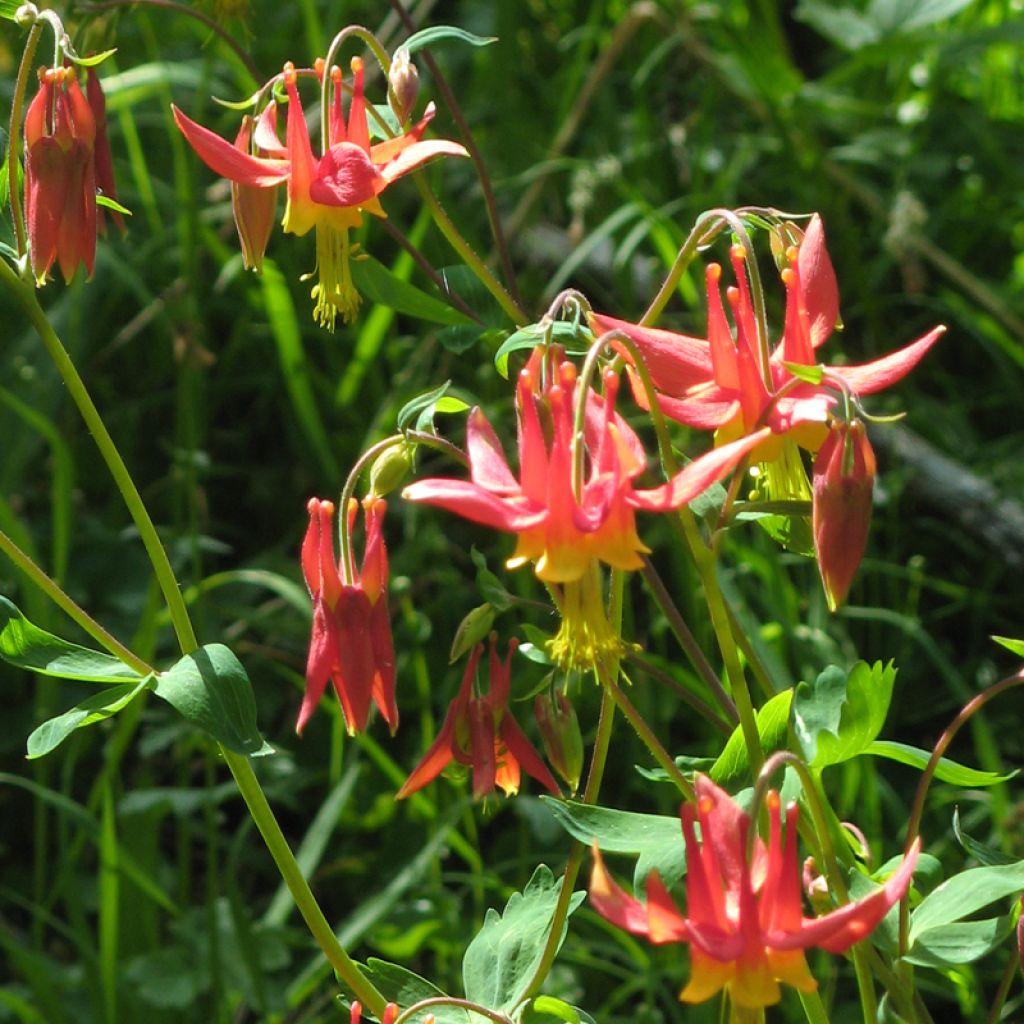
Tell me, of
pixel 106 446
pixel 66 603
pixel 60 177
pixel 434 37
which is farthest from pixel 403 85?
pixel 66 603

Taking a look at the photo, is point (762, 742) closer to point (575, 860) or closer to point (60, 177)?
point (575, 860)

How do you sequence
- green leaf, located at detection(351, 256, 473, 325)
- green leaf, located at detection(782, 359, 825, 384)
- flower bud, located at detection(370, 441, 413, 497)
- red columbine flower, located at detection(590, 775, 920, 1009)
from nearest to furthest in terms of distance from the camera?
red columbine flower, located at detection(590, 775, 920, 1009), green leaf, located at detection(782, 359, 825, 384), flower bud, located at detection(370, 441, 413, 497), green leaf, located at detection(351, 256, 473, 325)

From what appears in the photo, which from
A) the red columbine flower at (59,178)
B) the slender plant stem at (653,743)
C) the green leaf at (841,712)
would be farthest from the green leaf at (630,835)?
the red columbine flower at (59,178)

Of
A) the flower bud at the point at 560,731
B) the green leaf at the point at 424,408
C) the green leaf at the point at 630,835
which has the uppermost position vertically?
the green leaf at the point at 424,408

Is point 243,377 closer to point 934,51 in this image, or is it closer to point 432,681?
point 432,681

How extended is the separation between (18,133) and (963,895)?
105cm

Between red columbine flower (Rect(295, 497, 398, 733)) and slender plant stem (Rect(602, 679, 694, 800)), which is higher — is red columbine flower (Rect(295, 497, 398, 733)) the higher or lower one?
the higher one

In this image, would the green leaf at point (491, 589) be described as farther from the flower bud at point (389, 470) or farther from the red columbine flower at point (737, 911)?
the red columbine flower at point (737, 911)

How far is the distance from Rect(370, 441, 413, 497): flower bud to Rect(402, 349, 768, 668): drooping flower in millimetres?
215

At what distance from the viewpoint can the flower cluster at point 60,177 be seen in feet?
4.36

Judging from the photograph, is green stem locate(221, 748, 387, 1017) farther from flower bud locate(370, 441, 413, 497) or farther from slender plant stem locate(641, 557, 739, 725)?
slender plant stem locate(641, 557, 739, 725)

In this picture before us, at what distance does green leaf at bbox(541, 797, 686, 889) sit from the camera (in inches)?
43.9

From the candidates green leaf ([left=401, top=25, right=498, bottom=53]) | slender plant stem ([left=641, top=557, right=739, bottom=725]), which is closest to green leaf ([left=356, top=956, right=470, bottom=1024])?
slender plant stem ([left=641, top=557, right=739, bottom=725])

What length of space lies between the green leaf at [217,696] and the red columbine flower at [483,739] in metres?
0.21
